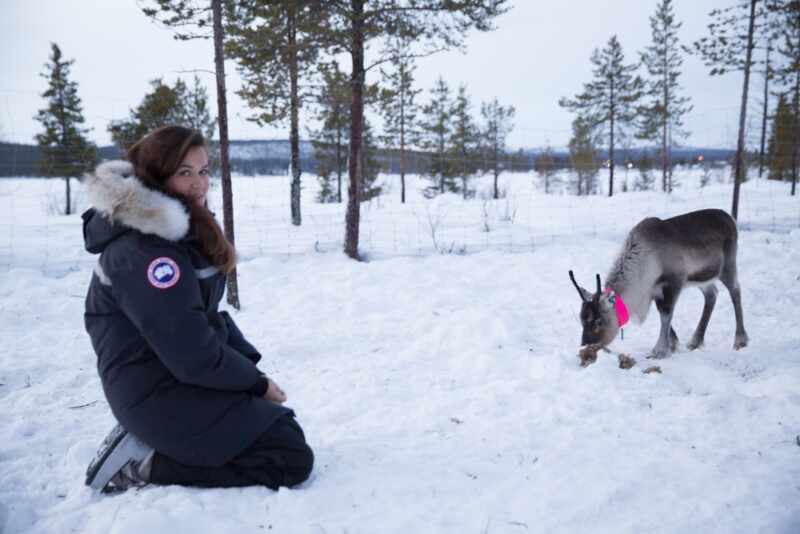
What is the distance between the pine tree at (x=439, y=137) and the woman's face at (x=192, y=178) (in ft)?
104

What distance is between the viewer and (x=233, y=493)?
2.58 metres

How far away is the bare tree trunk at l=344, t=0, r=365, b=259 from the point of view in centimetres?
903

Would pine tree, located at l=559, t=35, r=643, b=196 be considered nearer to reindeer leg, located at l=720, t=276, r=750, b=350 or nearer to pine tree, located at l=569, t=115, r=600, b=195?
pine tree, located at l=569, t=115, r=600, b=195

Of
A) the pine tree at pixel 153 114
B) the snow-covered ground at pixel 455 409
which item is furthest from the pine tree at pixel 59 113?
the snow-covered ground at pixel 455 409

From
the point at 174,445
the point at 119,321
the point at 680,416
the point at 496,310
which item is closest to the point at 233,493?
the point at 174,445

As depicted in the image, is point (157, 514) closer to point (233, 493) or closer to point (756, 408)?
point (233, 493)

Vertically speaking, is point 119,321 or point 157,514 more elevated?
point 119,321

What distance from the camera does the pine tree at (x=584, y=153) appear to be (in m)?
33.7

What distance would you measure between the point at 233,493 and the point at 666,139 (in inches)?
1498

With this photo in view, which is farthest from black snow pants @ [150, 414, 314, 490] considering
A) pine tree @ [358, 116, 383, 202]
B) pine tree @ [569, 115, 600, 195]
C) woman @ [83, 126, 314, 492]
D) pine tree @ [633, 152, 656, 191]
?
pine tree @ [633, 152, 656, 191]

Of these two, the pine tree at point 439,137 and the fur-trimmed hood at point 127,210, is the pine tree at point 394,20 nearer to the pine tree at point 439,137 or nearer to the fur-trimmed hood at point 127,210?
the fur-trimmed hood at point 127,210

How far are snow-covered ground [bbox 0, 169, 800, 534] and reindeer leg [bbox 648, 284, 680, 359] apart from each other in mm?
161

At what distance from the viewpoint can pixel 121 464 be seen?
104 inches

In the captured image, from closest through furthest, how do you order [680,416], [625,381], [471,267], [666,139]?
[680,416], [625,381], [471,267], [666,139]
